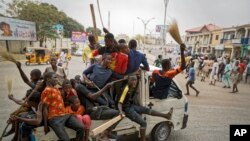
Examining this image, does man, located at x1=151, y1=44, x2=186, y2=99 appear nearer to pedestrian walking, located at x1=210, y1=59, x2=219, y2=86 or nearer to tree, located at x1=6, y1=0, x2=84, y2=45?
pedestrian walking, located at x1=210, y1=59, x2=219, y2=86

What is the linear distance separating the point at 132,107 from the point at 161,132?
3.69 feet

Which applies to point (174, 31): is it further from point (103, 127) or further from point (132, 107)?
point (103, 127)

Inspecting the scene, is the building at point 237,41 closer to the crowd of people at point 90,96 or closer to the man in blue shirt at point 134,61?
the man in blue shirt at point 134,61

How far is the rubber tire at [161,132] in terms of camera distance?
15.6 feet

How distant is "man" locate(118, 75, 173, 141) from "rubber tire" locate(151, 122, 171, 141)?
506 millimetres

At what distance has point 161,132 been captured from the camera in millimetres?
4875

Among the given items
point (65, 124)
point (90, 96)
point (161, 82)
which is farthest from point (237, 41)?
point (65, 124)

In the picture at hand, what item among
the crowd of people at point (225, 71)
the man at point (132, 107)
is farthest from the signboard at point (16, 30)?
the man at point (132, 107)

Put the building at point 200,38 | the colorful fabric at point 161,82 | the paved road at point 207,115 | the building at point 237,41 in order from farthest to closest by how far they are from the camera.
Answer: the building at point 200,38 → the building at point 237,41 → the paved road at point 207,115 → the colorful fabric at point 161,82

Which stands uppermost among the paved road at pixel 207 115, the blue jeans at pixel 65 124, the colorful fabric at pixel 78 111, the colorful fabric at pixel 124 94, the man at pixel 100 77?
the man at pixel 100 77

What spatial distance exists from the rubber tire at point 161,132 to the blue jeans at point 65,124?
5.90 ft

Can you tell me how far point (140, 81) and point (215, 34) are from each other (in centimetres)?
4750

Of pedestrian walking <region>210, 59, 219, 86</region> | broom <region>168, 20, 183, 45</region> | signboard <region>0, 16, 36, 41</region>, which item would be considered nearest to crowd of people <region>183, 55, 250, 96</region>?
pedestrian walking <region>210, 59, 219, 86</region>

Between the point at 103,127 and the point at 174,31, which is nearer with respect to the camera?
the point at 103,127
